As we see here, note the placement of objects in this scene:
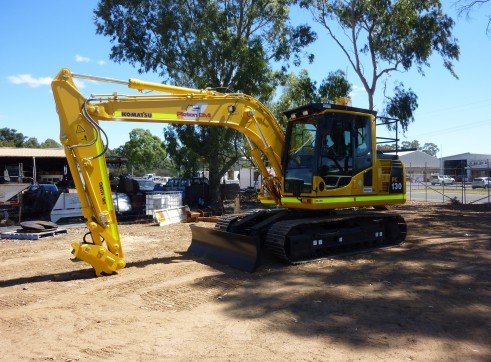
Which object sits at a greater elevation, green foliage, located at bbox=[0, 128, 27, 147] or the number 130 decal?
green foliage, located at bbox=[0, 128, 27, 147]

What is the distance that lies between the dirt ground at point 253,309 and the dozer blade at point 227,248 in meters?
0.22

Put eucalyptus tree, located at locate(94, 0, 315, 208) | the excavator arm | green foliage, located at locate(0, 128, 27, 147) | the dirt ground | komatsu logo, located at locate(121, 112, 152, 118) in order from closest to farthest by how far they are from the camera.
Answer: the dirt ground < the excavator arm < komatsu logo, located at locate(121, 112, 152, 118) < eucalyptus tree, located at locate(94, 0, 315, 208) < green foliage, located at locate(0, 128, 27, 147)

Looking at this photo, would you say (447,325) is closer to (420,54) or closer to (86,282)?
(86,282)

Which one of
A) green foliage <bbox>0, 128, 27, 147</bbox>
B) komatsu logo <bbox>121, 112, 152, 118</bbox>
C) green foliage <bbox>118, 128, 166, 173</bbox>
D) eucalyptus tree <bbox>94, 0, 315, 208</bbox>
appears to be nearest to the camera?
komatsu logo <bbox>121, 112, 152, 118</bbox>

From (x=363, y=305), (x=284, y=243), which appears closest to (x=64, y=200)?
(x=284, y=243)

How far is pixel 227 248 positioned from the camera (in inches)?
327

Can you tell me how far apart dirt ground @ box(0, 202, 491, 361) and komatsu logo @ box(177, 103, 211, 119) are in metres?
2.92

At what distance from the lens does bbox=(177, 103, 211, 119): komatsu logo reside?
7.89 metres

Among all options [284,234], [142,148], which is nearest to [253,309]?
[284,234]

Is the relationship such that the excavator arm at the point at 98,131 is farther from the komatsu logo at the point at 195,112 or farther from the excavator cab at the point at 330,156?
the excavator cab at the point at 330,156

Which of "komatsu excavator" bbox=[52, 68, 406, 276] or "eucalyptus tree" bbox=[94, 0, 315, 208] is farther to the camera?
"eucalyptus tree" bbox=[94, 0, 315, 208]

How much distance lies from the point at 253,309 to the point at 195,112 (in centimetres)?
401

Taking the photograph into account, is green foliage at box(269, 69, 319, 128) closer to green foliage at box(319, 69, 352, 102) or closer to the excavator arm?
green foliage at box(319, 69, 352, 102)

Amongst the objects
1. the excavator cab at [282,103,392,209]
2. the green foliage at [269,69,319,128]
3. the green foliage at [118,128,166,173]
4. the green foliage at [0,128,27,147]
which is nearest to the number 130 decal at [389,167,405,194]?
the excavator cab at [282,103,392,209]
